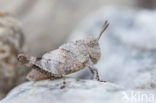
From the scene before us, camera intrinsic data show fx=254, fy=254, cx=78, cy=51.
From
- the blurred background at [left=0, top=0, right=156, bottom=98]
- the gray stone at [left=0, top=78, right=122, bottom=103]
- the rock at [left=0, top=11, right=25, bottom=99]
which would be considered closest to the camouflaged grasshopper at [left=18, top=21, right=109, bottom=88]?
the gray stone at [left=0, top=78, right=122, bottom=103]

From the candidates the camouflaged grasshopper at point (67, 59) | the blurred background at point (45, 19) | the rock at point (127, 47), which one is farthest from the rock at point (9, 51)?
the blurred background at point (45, 19)

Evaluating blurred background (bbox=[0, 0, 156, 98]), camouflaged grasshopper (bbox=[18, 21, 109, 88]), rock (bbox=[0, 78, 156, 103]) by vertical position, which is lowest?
rock (bbox=[0, 78, 156, 103])

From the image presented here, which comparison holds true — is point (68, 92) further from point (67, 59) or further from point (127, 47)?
point (127, 47)

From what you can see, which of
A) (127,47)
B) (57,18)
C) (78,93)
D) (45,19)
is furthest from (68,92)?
(57,18)

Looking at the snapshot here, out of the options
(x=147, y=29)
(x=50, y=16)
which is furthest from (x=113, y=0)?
(x=147, y=29)

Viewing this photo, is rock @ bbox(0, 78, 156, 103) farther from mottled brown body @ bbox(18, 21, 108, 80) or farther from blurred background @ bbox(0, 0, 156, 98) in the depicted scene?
blurred background @ bbox(0, 0, 156, 98)

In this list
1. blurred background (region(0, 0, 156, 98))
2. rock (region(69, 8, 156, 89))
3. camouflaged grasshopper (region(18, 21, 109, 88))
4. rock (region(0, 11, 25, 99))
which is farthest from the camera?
blurred background (region(0, 0, 156, 98))
